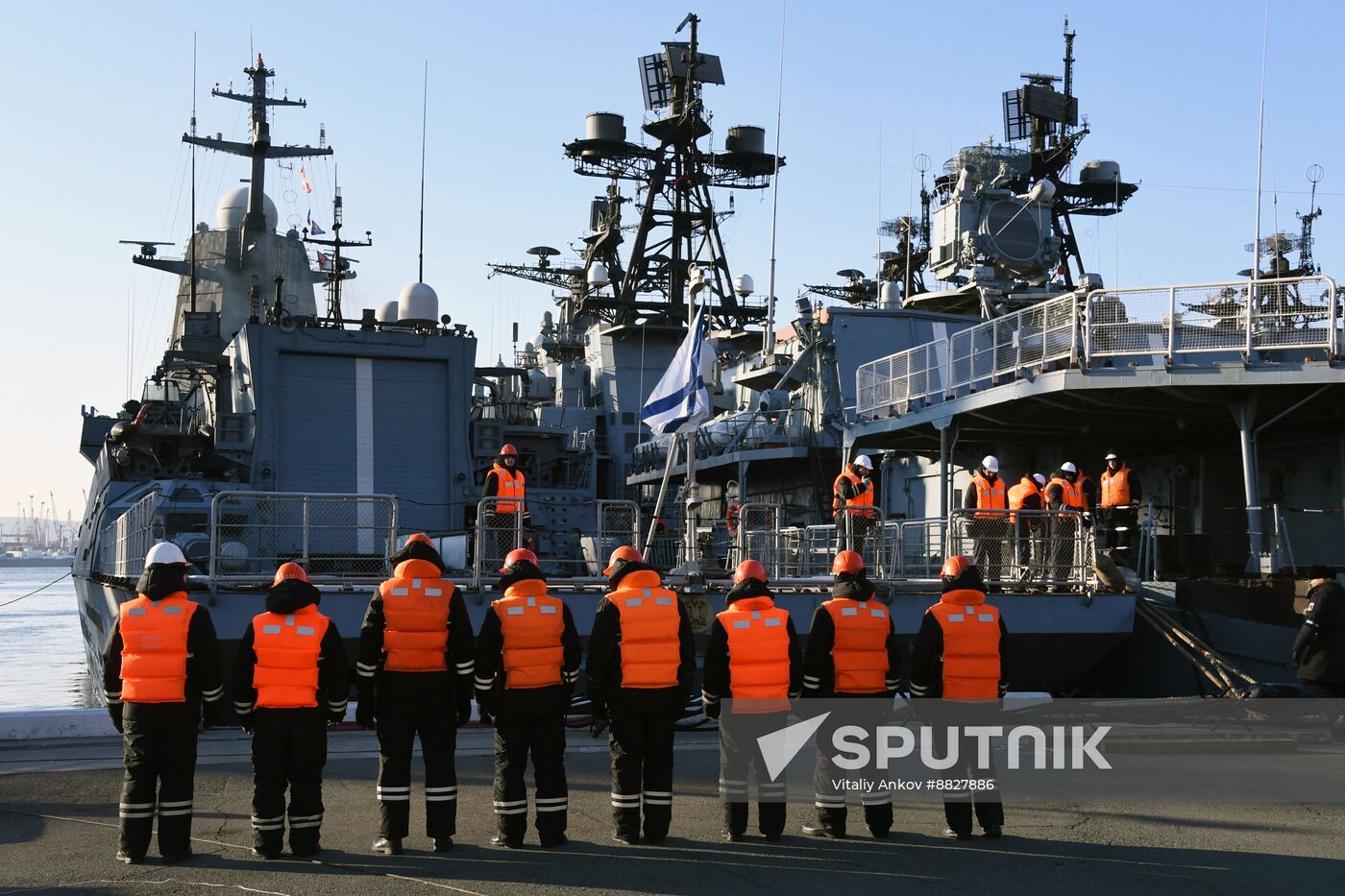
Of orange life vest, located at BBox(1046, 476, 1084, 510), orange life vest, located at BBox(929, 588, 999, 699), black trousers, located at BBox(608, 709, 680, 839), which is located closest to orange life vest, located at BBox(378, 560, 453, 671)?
black trousers, located at BBox(608, 709, 680, 839)

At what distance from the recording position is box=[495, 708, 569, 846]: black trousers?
7.37 metres

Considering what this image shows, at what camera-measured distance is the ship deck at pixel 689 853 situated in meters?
6.52

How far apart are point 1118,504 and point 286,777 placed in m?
11.7

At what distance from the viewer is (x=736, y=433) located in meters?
26.1

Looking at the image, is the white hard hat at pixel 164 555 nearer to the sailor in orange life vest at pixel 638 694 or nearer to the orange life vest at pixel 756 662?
the sailor in orange life vest at pixel 638 694

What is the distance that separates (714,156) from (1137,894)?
34.1m

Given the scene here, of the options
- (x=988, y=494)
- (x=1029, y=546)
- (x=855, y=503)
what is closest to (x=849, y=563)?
(x=1029, y=546)

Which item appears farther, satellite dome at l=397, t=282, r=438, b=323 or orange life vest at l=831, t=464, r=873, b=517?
satellite dome at l=397, t=282, r=438, b=323

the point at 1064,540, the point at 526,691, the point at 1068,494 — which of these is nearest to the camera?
the point at 526,691

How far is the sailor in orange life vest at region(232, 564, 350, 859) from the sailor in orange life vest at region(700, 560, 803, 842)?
2183mm

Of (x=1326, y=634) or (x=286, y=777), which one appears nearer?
(x=286, y=777)

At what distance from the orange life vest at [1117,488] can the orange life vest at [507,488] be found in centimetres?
717

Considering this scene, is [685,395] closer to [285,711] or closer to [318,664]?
[318,664]

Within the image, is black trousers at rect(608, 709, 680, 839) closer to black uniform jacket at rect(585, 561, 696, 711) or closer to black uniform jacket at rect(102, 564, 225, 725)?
black uniform jacket at rect(585, 561, 696, 711)
